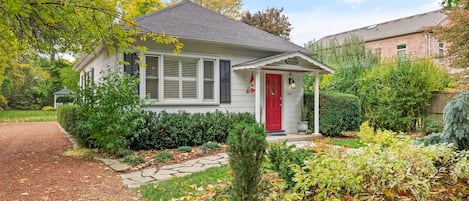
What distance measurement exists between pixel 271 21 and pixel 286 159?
16761 mm

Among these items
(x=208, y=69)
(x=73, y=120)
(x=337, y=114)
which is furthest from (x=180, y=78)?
(x=337, y=114)

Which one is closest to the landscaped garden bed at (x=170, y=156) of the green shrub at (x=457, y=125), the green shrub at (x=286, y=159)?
the green shrub at (x=286, y=159)

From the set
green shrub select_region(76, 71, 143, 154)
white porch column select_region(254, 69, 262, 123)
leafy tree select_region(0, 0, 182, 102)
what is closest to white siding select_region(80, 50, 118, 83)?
leafy tree select_region(0, 0, 182, 102)

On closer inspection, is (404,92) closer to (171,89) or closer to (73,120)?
(171,89)

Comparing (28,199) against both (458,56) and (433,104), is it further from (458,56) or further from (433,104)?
(458,56)

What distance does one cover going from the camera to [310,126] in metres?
9.77

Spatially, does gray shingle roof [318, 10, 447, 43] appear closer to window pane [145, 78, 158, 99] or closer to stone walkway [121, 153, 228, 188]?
window pane [145, 78, 158, 99]

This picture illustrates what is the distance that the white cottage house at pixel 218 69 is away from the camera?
7684 millimetres

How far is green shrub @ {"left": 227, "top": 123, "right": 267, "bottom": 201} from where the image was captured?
250cm

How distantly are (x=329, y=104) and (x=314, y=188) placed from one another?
21.6ft

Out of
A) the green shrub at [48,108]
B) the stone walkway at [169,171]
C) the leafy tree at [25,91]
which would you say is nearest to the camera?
the stone walkway at [169,171]

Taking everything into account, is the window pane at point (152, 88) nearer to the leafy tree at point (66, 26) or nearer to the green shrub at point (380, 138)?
the leafy tree at point (66, 26)

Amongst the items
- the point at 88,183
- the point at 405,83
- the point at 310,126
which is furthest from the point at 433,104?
the point at 88,183

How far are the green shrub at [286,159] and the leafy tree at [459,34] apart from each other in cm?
966
